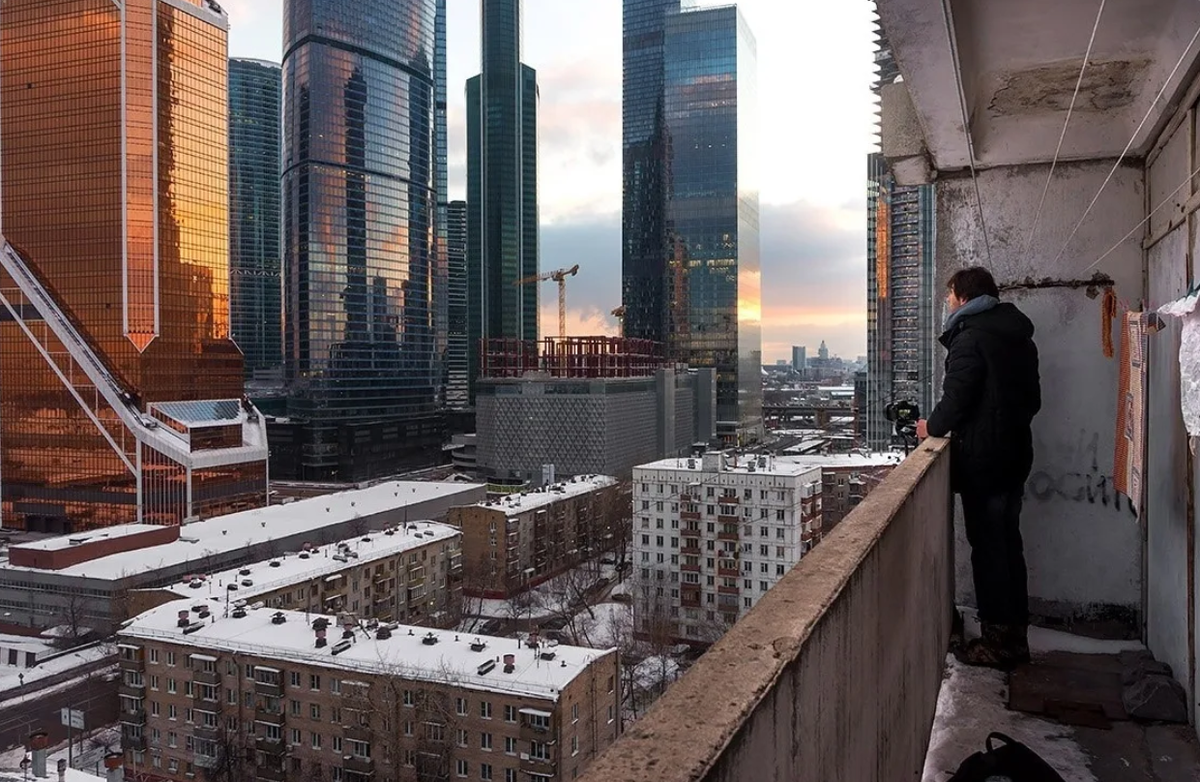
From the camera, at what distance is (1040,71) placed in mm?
3672

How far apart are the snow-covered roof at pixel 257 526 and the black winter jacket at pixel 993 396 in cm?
2623

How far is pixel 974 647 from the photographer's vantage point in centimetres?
379

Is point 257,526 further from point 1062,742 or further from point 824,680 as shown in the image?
point 824,680

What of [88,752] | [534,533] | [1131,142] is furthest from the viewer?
[534,533]

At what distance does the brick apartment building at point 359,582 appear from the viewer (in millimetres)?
20109

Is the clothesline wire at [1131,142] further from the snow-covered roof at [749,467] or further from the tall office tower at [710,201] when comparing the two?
the tall office tower at [710,201]

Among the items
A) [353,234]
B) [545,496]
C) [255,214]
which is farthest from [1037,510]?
[255,214]

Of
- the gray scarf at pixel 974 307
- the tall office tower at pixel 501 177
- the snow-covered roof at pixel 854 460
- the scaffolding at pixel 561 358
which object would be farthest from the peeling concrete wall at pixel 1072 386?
the tall office tower at pixel 501 177

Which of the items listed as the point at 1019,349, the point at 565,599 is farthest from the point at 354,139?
the point at 1019,349

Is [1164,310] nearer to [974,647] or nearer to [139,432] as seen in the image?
[974,647]

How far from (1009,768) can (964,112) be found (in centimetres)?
281

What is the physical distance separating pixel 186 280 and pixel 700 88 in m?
67.2

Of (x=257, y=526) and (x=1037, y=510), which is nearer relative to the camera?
(x=1037, y=510)

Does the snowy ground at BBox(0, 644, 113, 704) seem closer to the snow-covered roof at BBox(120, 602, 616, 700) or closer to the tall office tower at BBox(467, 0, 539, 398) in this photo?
the snow-covered roof at BBox(120, 602, 616, 700)
